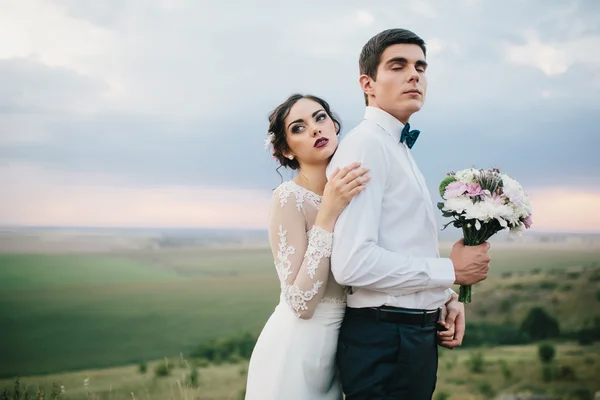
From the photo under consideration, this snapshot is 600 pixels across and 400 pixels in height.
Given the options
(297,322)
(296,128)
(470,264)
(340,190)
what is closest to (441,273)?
(470,264)

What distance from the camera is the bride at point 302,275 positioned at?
280cm

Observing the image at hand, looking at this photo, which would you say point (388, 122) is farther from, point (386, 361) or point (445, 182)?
point (386, 361)

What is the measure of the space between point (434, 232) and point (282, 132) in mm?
958

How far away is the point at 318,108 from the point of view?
10.5 feet

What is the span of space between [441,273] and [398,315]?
268 millimetres

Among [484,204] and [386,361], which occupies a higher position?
[484,204]

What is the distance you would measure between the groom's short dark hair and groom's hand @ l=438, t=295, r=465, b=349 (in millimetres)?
1220

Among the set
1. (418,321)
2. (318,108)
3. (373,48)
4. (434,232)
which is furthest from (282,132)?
(418,321)

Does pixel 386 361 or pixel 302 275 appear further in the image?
pixel 302 275

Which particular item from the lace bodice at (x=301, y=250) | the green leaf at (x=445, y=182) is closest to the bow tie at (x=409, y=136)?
the green leaf at (x=445, y=182)

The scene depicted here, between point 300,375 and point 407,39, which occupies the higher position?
point 407,39

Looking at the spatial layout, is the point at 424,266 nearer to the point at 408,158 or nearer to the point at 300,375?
the point at 408,158

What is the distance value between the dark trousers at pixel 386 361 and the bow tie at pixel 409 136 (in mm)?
850

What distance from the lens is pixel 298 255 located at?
114 inches
